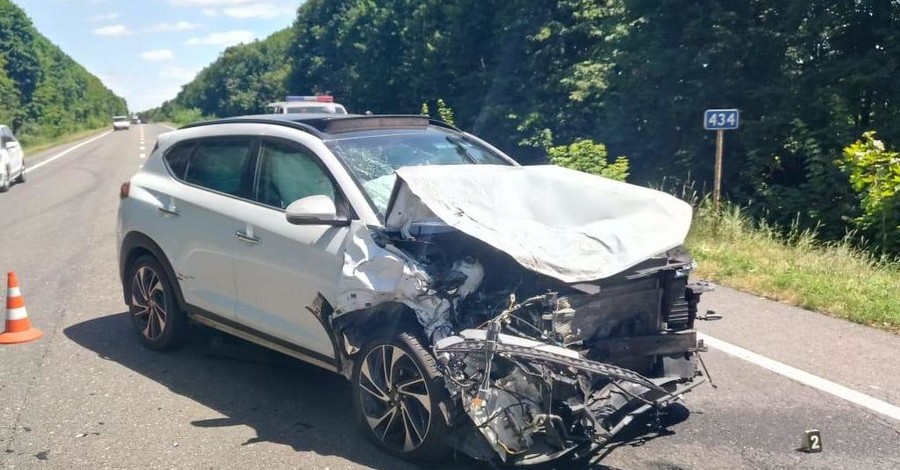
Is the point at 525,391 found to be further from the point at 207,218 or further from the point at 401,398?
the point at 207,218

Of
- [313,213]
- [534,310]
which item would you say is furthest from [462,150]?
[534,310]

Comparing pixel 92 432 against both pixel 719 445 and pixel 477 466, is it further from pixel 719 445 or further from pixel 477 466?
pixel 719 445

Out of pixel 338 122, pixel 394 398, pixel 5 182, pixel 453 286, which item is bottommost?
pixel 5 182

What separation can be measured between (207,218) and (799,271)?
19.9 feet

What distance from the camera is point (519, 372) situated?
4031 millimetres

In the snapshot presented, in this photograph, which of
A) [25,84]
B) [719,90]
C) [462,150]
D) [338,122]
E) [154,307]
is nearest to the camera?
[338,122]

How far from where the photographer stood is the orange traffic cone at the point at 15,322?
679 centimetres

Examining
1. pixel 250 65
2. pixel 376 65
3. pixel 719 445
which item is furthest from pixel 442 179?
pixel 250 65

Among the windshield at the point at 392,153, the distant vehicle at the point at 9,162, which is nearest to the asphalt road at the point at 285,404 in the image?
the windshield at the point at 392,153

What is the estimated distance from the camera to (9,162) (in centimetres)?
2200

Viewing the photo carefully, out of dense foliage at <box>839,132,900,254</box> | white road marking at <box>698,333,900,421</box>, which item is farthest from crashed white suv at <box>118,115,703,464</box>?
dense foliage at <box>839,132,900,254</box>

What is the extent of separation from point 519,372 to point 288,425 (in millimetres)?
1686

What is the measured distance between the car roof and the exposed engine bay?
1263 millimetres

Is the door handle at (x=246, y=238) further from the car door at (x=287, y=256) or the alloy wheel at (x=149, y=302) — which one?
the alloy wheel at (x=149, y=302)
